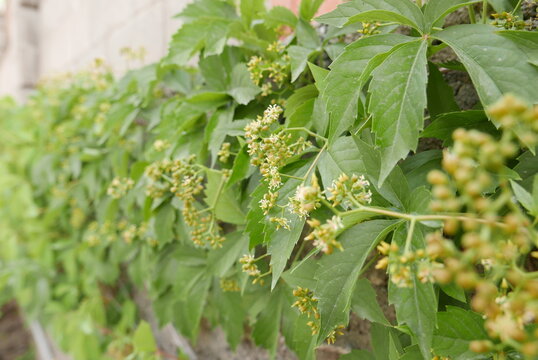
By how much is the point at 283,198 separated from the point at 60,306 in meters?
1.77

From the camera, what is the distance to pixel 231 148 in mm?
911

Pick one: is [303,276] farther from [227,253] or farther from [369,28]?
[369,28]

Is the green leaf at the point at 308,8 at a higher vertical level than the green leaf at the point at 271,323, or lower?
higher

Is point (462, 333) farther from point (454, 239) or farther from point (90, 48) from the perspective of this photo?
point (90, 48)

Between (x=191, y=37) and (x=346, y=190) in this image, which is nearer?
(x=346, y=190)

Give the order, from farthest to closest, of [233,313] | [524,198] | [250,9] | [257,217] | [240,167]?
1. [233,313]
2. [250,9]
3. [240,167]
4. [257,217]
5. [524,198]

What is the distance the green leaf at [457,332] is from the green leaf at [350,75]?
1.00ft

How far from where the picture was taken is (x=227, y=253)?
2.96ft

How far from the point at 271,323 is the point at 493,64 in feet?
2.37

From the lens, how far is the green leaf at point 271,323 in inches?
37.4

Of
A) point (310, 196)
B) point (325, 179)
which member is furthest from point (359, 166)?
point (310, 196)

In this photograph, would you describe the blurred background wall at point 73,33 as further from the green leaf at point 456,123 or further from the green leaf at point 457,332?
the green leaf at point 457,332

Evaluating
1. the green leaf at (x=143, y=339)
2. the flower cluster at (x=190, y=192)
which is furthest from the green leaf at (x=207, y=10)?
the green leaf at (x=143, y=339)

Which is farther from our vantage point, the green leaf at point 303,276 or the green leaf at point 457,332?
the green leaf at point 303,276
